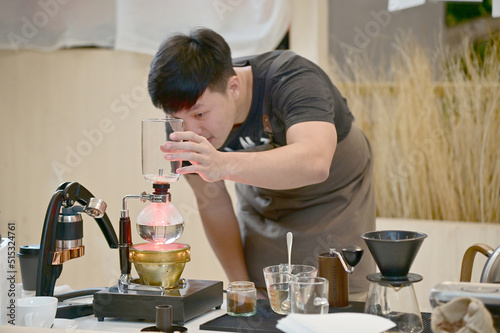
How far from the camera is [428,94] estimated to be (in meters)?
3.20

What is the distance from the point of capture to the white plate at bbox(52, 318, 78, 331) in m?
1.42

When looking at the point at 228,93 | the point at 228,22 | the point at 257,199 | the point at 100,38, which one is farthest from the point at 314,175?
the point at 100,38

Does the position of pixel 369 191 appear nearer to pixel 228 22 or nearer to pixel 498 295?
pixel 498 295

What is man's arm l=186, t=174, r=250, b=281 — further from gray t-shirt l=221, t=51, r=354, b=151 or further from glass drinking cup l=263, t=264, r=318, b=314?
glass drinking cup l=263, t=264, r=318, b=314

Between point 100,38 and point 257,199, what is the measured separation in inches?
73.4

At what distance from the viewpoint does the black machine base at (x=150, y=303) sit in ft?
4.71

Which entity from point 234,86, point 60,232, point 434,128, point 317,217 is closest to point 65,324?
point 60,232

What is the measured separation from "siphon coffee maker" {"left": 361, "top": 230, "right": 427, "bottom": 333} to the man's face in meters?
0.71

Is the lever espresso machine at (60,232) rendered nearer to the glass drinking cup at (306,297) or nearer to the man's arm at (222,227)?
the glass drinking cup at (306,297)

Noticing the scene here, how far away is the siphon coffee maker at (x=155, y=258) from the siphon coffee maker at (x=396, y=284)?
0.45 m

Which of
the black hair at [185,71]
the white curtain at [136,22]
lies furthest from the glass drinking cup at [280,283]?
the white curtain at [136,22]

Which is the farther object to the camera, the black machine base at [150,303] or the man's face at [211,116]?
the man's face at [211,116]

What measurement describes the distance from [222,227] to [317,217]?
1.14 ft

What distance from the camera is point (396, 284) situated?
49.4 inches
